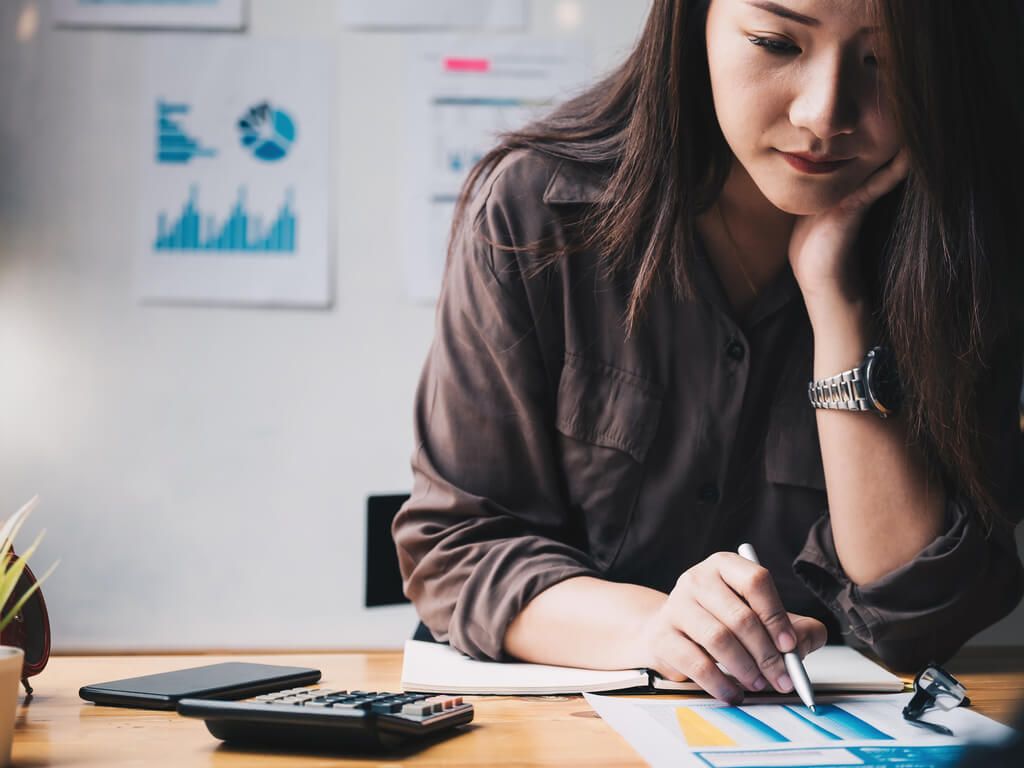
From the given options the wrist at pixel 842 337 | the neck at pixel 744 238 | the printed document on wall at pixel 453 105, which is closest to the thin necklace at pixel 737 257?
the neck at pixel 744 238

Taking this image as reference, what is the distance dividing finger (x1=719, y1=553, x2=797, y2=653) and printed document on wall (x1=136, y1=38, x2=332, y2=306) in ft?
3.94

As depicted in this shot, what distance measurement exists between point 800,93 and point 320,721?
2.10 ft

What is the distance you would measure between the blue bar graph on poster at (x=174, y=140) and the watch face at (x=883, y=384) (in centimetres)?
125

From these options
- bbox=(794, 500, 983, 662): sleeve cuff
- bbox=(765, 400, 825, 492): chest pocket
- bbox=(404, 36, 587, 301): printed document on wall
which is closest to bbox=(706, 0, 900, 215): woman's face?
bbox=(765, 400, 825, 492): chest pocket

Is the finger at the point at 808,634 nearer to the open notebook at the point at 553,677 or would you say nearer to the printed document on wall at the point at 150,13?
the open notebook at the point at 553,677

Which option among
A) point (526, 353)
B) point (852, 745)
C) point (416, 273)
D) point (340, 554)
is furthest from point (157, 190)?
point (852, 745)

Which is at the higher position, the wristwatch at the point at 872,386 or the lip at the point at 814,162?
the lip at the point at 814,162

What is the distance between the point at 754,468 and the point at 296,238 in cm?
99

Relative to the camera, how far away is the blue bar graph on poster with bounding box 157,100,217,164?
1.79 m

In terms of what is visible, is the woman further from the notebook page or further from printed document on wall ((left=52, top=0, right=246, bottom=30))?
printed document on wall ((left=52, top=0, right=246, bottom=30))

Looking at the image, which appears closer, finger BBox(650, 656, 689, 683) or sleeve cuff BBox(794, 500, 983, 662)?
finger BBox(650, 656, 689, 683)

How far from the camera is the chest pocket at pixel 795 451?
1.09 m

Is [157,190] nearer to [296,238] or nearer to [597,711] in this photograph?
[296,238]

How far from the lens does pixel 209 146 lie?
1.80 metres
